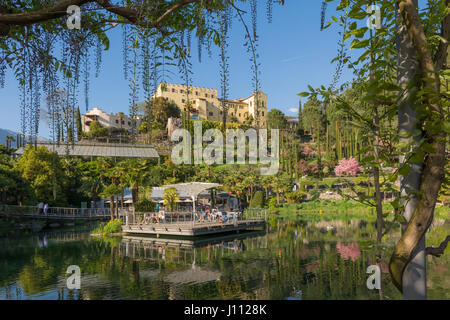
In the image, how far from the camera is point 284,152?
47.2m

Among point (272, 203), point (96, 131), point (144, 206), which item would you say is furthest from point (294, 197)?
point (96, 131)

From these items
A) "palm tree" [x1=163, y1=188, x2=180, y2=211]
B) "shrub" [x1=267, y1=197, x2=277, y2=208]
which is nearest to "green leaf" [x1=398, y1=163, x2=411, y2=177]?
"palm tree" [x1=163, y1=188, x2=180, y2=211]

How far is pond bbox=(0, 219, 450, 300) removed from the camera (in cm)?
966

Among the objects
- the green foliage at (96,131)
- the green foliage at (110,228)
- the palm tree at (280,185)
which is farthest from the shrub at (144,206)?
the green foliage at (96,131)

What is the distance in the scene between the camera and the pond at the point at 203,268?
31.7ft

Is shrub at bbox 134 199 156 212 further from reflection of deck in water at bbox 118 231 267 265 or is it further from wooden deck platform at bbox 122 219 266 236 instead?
reflection of deck in water at bbox 118 231 267 265

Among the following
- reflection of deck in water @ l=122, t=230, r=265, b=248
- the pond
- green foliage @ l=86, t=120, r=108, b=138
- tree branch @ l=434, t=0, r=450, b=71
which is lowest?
reflection of deck in water @ l=122, t=230, r=265, b=248

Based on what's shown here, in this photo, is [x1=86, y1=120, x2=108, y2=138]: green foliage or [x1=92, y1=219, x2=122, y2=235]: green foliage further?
[x1=86, y1=120, x2=108, y2=138]: green foliage

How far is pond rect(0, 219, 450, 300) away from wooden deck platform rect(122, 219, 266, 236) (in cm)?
59

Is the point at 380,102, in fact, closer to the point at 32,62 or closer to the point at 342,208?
the point at 32,62

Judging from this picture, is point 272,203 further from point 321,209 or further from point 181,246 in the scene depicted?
point 181,246

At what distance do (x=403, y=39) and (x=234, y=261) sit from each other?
44.1 ft

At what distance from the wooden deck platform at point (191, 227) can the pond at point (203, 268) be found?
59 cm
